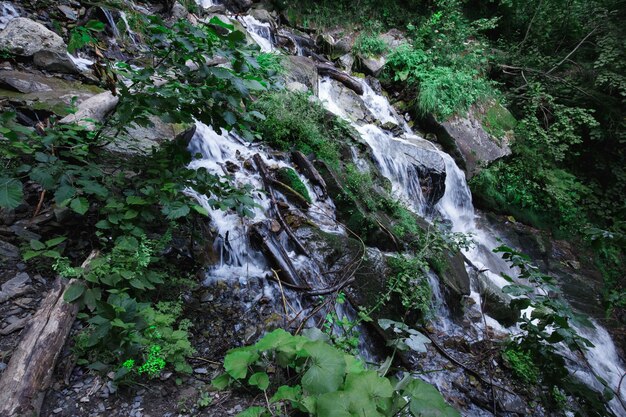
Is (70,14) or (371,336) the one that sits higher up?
(70,14)

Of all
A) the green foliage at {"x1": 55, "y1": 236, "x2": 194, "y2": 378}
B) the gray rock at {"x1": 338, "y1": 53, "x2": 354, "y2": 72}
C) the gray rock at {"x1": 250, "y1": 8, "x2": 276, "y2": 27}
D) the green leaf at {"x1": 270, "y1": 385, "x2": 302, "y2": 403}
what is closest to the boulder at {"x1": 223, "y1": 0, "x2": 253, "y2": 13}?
the gray rock at {"x1": 250, "y1": 8, "x2": 276, "y2": 27}

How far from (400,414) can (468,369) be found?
121 inches

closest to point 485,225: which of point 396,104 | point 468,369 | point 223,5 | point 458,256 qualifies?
point 458,256

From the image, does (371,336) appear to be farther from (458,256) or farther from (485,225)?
(485,225)

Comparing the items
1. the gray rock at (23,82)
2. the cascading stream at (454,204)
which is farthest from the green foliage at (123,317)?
the cascading stream at (454,204)

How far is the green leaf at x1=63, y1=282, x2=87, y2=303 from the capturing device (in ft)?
6.28

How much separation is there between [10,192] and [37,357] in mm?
954

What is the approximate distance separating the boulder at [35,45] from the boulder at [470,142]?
26.8 ft

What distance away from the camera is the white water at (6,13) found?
5125mm

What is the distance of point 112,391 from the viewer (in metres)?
1.98

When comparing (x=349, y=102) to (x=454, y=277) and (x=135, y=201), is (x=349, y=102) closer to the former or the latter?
(x=454, y=277)

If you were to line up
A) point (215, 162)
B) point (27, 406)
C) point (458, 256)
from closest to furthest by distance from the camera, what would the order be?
point (27, 406), point (215, 162), point (458, 256)

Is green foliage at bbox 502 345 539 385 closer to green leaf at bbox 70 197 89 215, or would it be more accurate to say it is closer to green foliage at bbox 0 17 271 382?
green foliage at bbox 0 17 271 382

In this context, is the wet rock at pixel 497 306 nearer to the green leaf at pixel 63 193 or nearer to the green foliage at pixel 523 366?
the green foliage at pixel 523 366
